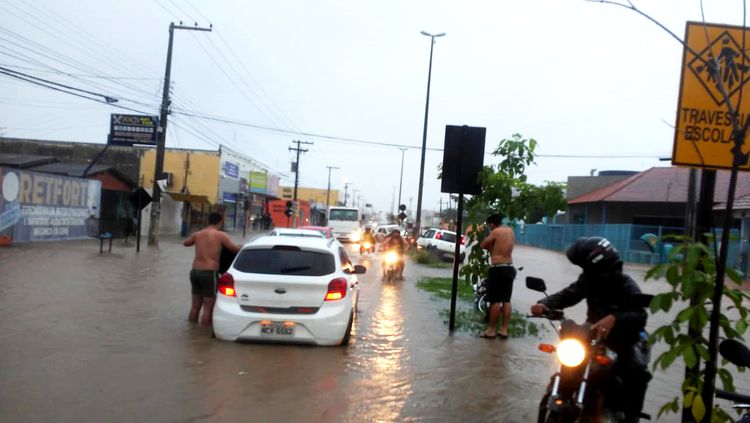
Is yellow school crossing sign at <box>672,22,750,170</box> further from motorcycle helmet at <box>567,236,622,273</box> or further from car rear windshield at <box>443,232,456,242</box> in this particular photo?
car rear windshield at <box>443,232,456,242</box>

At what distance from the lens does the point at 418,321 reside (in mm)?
11000

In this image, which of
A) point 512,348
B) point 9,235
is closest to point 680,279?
point 512,348

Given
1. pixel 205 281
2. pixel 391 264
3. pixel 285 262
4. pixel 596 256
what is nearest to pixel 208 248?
pixel 205 281

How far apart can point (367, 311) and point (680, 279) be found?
27.6 ft

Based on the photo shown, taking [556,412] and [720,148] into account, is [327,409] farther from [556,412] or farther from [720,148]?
[720,148]

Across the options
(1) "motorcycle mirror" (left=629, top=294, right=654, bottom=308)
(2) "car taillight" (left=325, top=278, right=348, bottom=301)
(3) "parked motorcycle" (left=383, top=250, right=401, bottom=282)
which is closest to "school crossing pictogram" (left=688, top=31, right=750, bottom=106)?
(1) "motorcycle mirror" (left=629, top=294, right=654, bottom=308)

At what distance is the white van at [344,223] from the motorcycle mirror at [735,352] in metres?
40.3

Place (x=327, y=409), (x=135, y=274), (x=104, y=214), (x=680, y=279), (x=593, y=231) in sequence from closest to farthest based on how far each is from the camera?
(x=680, y=279) → (x=327, y=409) → (x=135, y=274) → (x=104, y=214) → (x=593, y=231)

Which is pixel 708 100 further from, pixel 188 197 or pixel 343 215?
pixel 343 215

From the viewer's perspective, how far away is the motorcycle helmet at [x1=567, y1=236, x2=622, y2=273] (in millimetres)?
4496

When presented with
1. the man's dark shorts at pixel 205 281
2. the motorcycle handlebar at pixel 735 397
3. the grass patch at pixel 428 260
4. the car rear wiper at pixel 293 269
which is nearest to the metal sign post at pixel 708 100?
the motorcycle handlebar at pixel 735 397

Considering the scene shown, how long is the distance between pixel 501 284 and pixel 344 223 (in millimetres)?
36861

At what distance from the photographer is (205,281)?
29.7 ft

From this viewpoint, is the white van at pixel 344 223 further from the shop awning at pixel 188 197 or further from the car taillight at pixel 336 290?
the car taillight at pixel 336 290
